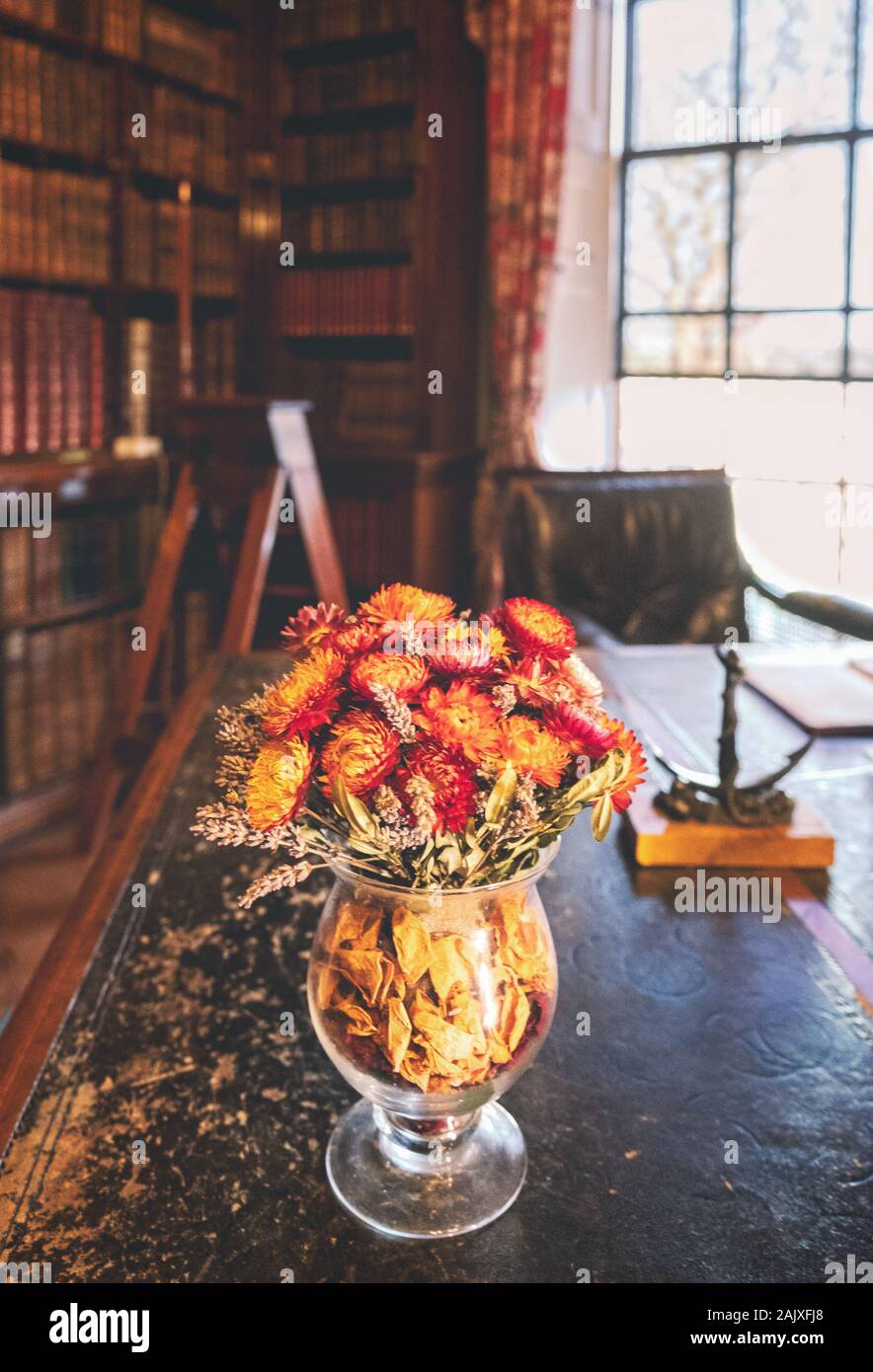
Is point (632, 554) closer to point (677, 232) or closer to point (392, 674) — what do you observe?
point (677, 232)

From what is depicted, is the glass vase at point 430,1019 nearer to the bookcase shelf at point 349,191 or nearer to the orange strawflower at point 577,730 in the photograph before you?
the orange strawflower at point 577,730

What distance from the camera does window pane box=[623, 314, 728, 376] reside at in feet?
14.4

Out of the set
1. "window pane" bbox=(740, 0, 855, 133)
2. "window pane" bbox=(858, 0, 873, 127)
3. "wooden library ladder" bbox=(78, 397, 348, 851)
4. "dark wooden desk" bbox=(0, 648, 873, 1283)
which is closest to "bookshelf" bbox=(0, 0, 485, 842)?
"wooden library ladder" bbox=(78, 397, 348, 851)

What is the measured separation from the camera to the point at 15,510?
341 centimetres

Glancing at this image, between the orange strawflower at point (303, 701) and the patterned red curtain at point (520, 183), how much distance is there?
144 inches

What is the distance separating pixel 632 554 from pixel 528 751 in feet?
8.50

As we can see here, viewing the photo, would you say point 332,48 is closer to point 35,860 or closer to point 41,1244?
point 35,860

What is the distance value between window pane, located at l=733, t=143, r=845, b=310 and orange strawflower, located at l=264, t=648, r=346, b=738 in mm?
3860

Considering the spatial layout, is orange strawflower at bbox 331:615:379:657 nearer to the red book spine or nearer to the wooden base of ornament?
the wooden base of ornament

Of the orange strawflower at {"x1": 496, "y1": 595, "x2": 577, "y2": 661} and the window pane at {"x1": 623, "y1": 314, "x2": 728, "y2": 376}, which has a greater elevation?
the window pane at {"x1": 623, "y1": 314, "x2": 728, "y2": 376}

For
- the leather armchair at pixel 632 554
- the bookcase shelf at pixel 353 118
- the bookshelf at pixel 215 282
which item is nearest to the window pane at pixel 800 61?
the bookshelf at pixel 215 282

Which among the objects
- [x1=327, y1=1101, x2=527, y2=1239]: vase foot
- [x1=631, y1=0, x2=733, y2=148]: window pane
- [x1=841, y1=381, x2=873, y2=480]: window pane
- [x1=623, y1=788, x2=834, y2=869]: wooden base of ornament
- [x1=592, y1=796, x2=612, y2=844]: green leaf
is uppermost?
[x1=631, y1=0, x2=733, y2=148]: window pane

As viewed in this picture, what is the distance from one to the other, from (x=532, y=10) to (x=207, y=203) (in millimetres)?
1232

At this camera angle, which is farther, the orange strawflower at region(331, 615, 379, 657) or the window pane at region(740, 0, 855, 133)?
the window pane at region(740, 0, 855, 133)
